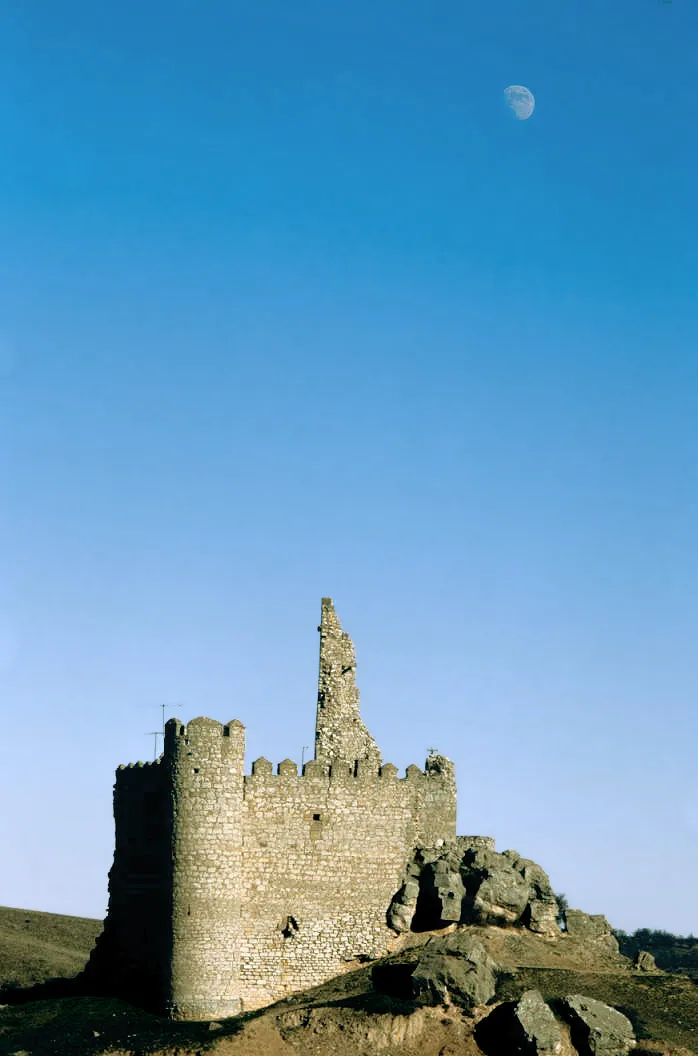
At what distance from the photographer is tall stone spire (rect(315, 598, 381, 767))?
61.8 meters

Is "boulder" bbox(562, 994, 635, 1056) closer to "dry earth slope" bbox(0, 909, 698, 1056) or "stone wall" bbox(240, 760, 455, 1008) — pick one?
"dry earth slope" bbox(0, 909, 698, 1056)

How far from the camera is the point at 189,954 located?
55188mm

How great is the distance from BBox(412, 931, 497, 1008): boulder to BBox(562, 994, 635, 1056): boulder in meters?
3.00

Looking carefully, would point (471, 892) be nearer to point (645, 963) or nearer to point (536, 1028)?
point (645, 963)

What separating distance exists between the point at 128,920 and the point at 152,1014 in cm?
535

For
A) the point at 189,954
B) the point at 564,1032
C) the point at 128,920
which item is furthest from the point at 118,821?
the point at 564,1032

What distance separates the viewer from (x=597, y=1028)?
168 ft

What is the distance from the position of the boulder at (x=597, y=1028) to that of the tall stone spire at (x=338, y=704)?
43.5 ft

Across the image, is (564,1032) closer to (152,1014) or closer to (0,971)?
(152,1014)

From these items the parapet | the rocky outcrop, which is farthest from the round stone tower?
the rocky outcrop

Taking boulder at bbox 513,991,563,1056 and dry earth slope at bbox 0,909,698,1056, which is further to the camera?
dry earth slope at bbox 0,909,698,1056

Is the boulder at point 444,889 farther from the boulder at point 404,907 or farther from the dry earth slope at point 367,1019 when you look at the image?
the dry earth slope at point 367,1019

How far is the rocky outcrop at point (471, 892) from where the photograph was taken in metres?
58.9

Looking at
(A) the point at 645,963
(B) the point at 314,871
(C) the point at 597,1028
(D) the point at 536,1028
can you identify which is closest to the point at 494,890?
(A) the point at 645,963
